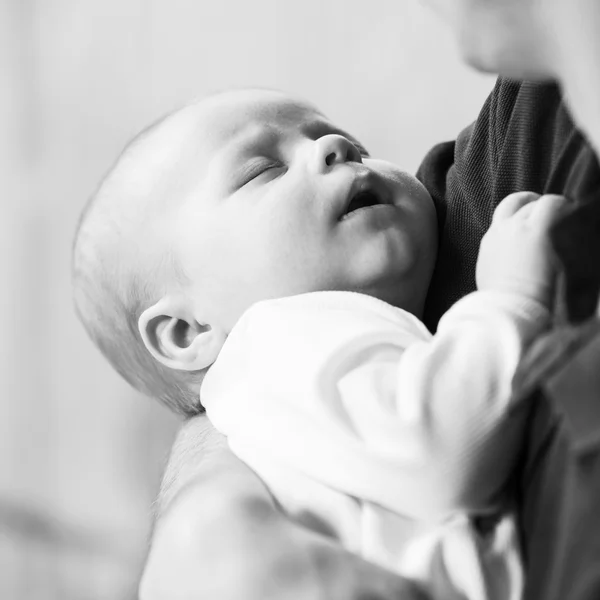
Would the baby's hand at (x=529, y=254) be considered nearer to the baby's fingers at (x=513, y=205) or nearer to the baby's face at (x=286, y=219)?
the baby's fingers at (x=513, y=205)

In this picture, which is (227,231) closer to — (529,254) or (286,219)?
(286,219)

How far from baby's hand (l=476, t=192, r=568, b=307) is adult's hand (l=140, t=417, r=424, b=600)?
7.4 inches

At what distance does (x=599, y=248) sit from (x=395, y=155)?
121 cm

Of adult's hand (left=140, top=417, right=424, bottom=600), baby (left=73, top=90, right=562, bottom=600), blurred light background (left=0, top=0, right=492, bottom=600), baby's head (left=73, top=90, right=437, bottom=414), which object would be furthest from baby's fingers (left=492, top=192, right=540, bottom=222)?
blurred light background (left=0, top=0, right=492, bottom=600)

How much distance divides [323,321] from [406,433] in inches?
4.4

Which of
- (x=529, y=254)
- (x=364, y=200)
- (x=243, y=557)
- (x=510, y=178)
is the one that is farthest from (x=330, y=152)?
(x=243, y=557)

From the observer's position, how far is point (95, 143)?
174 cm

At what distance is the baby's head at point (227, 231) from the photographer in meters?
0.71

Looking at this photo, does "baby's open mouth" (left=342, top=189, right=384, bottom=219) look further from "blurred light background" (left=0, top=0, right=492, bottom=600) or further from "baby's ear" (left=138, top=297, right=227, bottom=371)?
"blurred light background" (left=0, top=0, right=492, bottom=600)

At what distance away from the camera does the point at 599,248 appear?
0.46m

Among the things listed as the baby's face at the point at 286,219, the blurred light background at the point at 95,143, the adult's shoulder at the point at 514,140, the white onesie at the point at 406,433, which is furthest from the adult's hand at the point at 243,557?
the blurred light background at the point at 95,143

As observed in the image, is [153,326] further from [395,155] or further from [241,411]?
[395,155]

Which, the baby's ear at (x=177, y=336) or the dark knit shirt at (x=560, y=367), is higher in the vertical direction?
the dark knit shirt at (x=560, y=367)

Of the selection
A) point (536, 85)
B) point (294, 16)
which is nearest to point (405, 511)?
point (536, 85)
